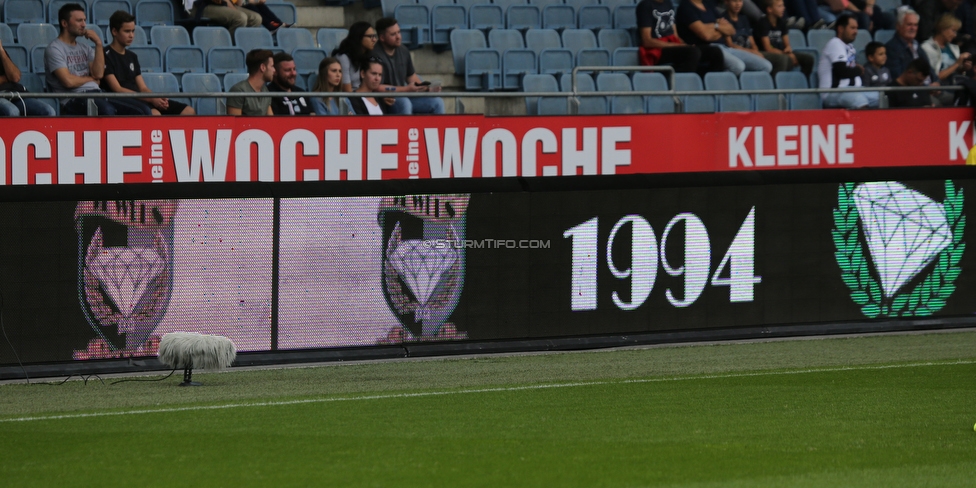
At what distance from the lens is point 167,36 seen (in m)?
15.5

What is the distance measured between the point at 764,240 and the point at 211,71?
672 cm

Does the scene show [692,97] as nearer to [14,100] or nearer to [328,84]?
[328,84]

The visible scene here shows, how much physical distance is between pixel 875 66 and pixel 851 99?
126cm

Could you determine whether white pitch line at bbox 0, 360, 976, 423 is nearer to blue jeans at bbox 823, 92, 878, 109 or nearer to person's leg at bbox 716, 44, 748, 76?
blue jeans at bbox 823, 92, 878, 109

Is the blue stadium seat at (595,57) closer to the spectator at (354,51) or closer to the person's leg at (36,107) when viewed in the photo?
the spectator at (354,51)

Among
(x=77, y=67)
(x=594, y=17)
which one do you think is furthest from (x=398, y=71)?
(x=594, y=17)

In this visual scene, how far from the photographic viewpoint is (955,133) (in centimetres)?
1745

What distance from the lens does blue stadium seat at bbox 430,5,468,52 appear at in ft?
58.3

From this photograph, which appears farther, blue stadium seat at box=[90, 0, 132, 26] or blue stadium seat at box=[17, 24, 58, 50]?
blue stadium seat at box=[90, 0, 132, 26]

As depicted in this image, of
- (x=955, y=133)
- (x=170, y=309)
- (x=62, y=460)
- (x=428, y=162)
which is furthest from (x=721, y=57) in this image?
(x=62, y=460)

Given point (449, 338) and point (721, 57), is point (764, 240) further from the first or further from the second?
point (721, 57)

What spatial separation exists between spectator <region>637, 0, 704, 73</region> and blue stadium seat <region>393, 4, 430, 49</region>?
2.84m

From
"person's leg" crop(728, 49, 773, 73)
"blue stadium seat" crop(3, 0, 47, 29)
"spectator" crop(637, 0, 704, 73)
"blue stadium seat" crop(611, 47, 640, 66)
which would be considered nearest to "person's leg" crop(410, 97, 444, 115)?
"blue stadium seat" crop(611, 47, 640, 66)

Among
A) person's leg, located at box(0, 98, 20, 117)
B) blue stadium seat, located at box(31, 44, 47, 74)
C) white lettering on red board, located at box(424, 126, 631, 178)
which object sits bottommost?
white lettering on red board, located at box(424, 126, 631, 178)
